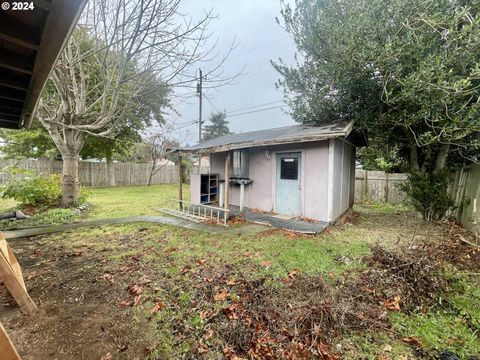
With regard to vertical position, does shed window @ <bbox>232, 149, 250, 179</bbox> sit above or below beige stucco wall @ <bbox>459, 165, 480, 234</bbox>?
above

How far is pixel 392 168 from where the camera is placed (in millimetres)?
10422

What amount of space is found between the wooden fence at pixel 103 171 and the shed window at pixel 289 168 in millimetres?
15409

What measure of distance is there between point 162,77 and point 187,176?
17083 millimetres

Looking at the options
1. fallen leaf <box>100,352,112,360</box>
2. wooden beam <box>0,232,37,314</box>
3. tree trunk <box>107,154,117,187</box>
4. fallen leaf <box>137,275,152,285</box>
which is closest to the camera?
fallen leaf <box>100,352,112,360</box>

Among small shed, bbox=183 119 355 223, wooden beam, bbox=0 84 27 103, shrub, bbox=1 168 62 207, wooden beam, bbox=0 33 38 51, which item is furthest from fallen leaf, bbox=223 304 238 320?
shrub, bbox=1 168 62 207

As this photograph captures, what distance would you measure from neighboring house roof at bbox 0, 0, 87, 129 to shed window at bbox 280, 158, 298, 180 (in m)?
6.03

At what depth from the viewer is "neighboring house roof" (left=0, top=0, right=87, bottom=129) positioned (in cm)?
187

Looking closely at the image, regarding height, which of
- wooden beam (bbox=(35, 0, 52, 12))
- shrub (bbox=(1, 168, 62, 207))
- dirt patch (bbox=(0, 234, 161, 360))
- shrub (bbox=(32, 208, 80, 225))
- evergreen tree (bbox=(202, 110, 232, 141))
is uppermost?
evergreen tree (bbox=(202, 110, 232, 141))

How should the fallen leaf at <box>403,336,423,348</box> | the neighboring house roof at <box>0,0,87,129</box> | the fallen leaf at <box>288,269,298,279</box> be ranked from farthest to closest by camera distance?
the fallen leaf at <box>288,269,298,279</box> < the fallen leaf at <box>403,336,423,348</box> < the neighboring house roof at <box>0,0,87,129</box>

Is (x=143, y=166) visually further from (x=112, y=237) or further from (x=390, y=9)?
(x=390, y=9)

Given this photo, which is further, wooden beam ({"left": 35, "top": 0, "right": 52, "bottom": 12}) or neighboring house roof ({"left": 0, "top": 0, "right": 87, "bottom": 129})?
neighboring house roof ({"left": 0, "top": 0, "right": 87, "bottom": 129})

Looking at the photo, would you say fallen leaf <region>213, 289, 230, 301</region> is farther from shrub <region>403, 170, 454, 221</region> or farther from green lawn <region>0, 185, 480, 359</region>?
shrub <region>403, 170, 454, 221</region>

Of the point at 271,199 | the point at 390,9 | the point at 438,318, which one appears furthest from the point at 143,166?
the point at 438,318

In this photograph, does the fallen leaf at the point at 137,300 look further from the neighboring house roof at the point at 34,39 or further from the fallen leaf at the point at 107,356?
the neighboring house roof at the point at 34,39
